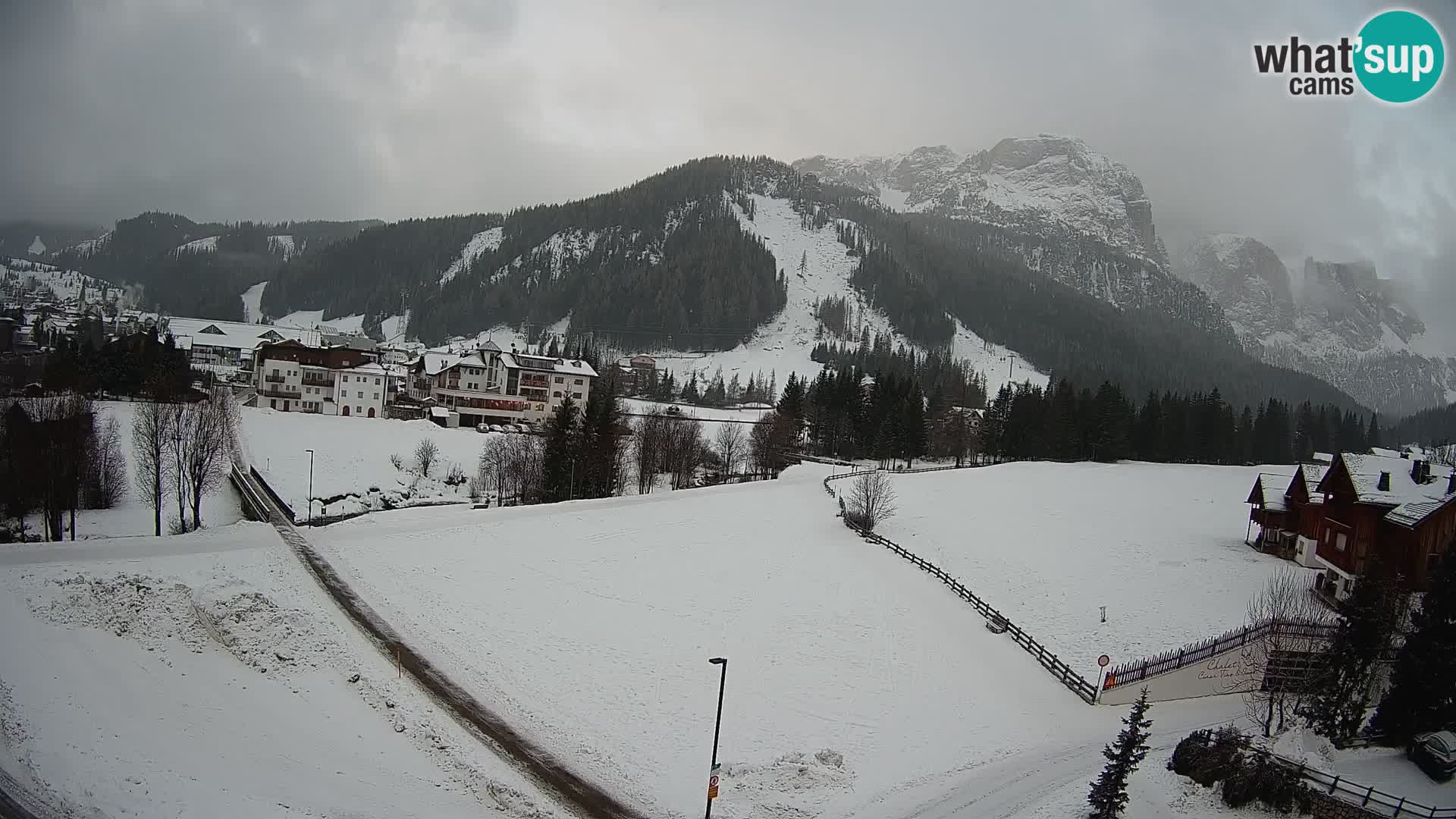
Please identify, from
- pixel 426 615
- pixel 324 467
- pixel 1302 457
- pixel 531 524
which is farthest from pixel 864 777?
pixel 1302 457

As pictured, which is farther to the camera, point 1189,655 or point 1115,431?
point 1115,431

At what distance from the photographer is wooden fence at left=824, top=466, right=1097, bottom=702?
30.5m

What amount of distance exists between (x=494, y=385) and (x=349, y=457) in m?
34.0

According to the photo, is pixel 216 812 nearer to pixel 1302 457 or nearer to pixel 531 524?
pixel 531 524

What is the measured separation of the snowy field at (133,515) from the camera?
4259cm

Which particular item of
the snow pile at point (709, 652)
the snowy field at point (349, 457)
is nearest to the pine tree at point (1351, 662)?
the snow pile at point (709, 652)

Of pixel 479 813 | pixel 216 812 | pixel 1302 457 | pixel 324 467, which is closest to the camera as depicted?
pixel 216 812

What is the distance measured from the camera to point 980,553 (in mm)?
45719

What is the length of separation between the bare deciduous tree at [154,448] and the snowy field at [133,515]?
3.21ft

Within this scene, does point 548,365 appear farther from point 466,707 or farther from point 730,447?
point 466,707

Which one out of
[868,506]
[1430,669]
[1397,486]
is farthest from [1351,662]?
[868,506]

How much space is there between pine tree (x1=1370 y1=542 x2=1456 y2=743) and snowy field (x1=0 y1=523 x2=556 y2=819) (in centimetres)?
2588

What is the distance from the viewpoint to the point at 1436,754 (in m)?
20.0

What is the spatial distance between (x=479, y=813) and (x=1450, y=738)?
27110mm
